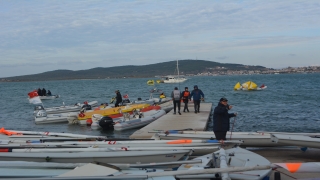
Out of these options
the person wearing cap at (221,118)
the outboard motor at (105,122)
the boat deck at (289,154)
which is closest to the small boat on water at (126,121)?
the outboard motor at (105,122)

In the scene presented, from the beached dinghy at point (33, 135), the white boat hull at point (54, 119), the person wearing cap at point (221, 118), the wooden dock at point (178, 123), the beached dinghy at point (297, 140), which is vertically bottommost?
the white boat hull at point (54, 119)

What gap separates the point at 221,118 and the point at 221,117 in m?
0.04

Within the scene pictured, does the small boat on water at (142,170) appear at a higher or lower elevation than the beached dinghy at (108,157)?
higher

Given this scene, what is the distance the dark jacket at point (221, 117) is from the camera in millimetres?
9727

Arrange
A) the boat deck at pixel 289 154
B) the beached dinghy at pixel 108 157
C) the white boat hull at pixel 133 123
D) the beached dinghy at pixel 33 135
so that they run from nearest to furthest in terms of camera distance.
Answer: the beached dinghy at pixel 108 157 → the boat deck at pixel 289 154 → the beached dinghy at pixel 33 135 → the white boat hull at pixel 133 123

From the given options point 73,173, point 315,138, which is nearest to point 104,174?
point 73,173

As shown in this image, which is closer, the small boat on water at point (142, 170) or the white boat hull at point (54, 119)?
the small boat on water at point (142, 170)

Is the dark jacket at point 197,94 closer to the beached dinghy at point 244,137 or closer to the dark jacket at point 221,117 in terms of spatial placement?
the beached dinghy at point 244,137

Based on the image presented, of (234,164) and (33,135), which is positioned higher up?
(234,164)

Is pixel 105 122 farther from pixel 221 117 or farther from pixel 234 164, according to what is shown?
pixel 234 164

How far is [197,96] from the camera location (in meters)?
18.2

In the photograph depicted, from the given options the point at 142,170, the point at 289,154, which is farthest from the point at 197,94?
the point at 142,170

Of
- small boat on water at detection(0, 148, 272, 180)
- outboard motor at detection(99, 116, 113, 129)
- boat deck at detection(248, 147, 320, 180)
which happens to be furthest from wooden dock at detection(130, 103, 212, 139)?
small boat on water at detection(0, 148, 272, 180)

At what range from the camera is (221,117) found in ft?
32.3
